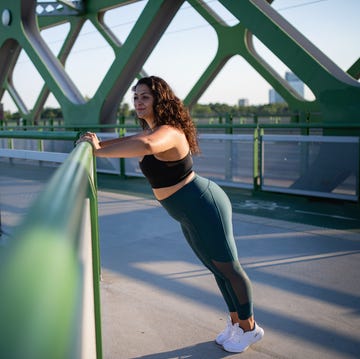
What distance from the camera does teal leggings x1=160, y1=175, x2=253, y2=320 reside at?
7.56ft

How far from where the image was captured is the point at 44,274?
1.75ft

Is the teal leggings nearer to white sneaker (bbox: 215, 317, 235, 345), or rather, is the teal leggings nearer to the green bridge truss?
white sneaker (bbox: 215, 317, 235, 345)

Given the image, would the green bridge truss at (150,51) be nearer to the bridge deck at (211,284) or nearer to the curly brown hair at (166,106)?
the bridge deck at (211,284)

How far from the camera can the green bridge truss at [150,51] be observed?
25.3 feet

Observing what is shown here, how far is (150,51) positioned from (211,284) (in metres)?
9.84

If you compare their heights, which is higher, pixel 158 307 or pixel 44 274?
pixel 44 274

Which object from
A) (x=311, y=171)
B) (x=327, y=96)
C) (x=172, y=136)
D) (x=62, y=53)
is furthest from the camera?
(x=62, y=53)

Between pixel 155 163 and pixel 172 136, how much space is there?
16cm

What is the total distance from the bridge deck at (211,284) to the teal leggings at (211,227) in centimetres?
43

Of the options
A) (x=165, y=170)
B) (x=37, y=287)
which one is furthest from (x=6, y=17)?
(x=37, y=287)

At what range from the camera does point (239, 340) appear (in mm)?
2512

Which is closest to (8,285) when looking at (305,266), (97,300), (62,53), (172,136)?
(97,300)

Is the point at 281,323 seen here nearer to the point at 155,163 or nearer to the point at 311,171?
the point at 155,163

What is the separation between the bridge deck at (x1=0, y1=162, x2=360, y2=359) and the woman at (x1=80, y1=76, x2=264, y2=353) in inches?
15.4
